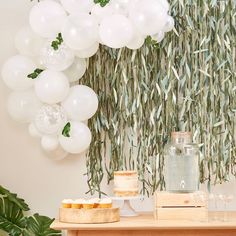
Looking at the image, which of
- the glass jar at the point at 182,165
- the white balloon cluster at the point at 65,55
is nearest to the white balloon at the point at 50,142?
the white balloon cluster at the point at 65,55

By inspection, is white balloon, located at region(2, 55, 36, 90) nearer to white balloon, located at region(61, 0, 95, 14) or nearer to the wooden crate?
white balloon, located at region(61, 0, 95, 14)

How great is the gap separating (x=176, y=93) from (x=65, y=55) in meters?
0.62

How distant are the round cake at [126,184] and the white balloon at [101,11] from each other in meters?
0.75

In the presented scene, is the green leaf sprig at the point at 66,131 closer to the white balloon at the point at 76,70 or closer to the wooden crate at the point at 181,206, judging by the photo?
the white balloon at the point at 76,70

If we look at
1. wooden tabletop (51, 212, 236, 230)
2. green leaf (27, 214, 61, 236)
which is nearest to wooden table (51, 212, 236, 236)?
wooden tabletop (51, 212, 236, 230)

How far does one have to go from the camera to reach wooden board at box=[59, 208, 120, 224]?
97.4 inches

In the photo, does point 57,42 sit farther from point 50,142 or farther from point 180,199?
point 180,199

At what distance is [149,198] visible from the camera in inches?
118

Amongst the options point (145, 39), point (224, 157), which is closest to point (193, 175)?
point (224, 157)

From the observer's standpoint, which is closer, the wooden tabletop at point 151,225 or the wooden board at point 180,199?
the wooden tabletop at point 151,225

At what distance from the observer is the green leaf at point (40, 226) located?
2869 mm

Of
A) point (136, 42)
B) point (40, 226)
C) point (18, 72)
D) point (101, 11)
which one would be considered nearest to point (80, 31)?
point (101, 11)

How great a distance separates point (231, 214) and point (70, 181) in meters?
0.87

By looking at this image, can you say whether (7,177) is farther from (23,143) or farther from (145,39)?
(145,39)
